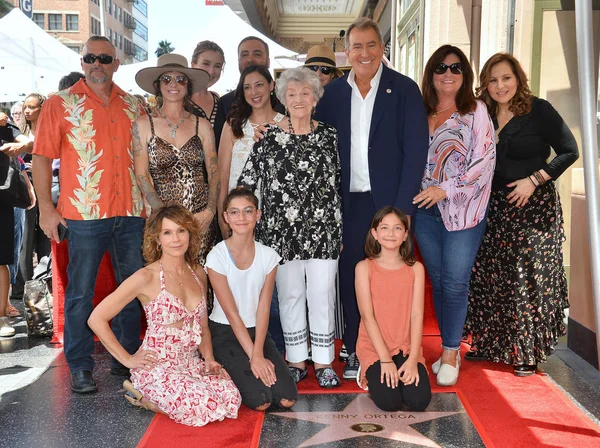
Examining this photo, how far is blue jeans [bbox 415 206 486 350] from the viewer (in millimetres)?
3889

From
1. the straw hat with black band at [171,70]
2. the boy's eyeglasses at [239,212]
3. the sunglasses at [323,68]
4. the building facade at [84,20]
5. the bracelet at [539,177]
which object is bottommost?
the boy's eyeglasses at [239,212]

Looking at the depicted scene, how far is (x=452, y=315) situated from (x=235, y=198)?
146cm

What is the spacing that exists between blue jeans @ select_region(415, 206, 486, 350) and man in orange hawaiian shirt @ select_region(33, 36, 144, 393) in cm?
170

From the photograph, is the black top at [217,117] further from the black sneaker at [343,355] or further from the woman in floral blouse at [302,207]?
the black sneaker at [343,355]

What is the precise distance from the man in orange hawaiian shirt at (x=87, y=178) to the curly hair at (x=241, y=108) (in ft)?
1.89

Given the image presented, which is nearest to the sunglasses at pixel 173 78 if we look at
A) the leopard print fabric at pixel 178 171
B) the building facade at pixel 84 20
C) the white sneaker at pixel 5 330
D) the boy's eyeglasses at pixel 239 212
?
the leopard print fabric at pixel 178 171

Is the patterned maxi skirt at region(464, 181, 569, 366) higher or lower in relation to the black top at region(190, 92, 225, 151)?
lower

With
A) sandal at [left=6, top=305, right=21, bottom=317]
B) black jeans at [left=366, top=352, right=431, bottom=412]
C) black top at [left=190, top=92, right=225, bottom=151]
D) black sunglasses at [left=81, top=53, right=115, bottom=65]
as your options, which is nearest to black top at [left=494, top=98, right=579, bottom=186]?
black jeans at [left=366, top=352, right=431, bottom=412]

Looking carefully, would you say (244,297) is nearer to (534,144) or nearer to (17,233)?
(534,144)

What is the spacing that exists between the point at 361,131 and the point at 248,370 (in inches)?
59.0

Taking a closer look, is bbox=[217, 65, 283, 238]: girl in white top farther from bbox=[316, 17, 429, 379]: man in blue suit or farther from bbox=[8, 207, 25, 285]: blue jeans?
bbox=[8, 207, 25, 285]: blue jeans

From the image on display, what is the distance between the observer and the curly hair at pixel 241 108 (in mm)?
4008

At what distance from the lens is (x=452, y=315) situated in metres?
3.99

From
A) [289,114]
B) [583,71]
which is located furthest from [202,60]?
[583,71]
